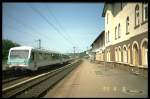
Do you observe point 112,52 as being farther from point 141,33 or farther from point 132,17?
point 141,33

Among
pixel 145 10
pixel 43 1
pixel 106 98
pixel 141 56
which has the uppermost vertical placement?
pixel 145 10

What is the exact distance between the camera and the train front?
2669 centimetres

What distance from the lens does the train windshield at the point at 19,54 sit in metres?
27.3

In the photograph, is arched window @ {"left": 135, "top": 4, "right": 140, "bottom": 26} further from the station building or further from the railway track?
the railway track

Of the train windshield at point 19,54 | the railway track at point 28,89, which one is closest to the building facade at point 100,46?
the train windshield at point 19,54

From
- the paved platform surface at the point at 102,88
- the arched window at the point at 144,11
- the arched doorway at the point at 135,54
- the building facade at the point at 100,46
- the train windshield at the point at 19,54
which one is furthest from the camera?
the building facade at the point at 100,46

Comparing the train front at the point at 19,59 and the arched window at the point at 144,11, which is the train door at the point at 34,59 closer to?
the train front at the point at 19,59

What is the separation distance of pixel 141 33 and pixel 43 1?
14261mm

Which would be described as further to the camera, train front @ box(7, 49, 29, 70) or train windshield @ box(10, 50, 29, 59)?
train windshield @ box(10, 50, 29, 59)

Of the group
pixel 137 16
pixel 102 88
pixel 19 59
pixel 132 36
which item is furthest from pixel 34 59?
pixel 102 88

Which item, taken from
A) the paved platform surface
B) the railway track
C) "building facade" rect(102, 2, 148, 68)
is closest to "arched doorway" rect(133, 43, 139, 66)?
"building facade" rect(102, 2, 148, 68)

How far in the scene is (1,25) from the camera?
8.93 m

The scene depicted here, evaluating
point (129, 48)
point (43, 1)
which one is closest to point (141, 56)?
point (129, 48)

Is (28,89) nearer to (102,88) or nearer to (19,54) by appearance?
(102,88)
